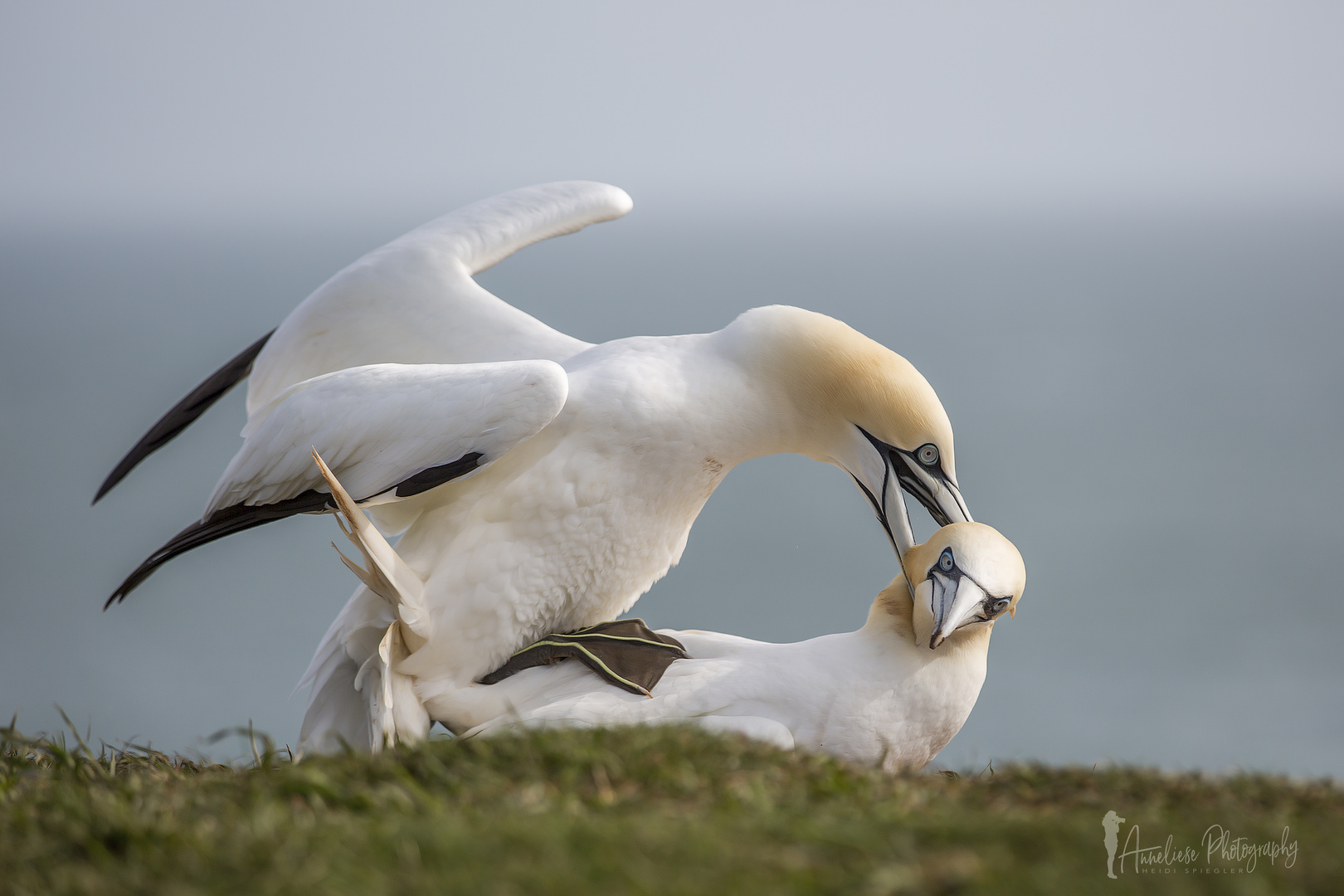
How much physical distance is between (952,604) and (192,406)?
12.4 feet

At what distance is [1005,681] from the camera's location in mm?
27875

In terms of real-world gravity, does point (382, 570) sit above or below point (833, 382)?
below

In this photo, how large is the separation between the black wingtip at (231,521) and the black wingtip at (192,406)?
116 cm

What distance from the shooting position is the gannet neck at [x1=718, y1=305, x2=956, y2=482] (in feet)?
12.4

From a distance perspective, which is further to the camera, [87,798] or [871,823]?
[87,798]

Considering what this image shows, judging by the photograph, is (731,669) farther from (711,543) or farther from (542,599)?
(711,543)

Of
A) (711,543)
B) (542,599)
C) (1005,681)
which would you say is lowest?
(1005,681)

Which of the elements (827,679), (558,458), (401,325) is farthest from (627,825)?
(401,325)

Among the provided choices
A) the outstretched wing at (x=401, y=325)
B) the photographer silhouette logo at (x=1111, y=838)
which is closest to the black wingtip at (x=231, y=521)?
the outstretched wing at (x=401, y=325)

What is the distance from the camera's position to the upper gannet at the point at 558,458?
357 cm

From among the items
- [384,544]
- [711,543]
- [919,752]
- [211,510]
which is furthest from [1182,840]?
[711,543]

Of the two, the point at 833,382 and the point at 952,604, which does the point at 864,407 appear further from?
the point at 952,604

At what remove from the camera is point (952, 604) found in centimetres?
343

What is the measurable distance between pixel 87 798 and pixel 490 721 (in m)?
1.52
